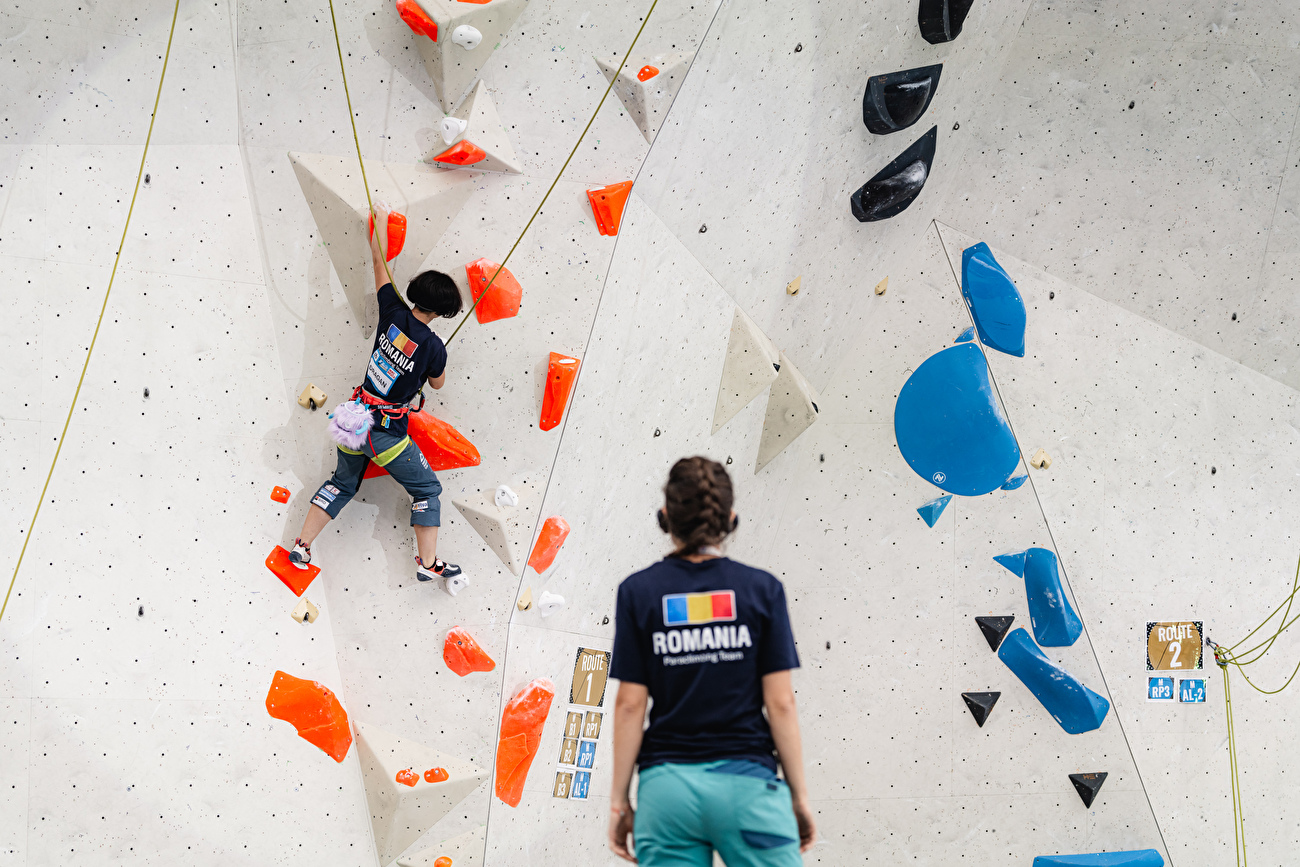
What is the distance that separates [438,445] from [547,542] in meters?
0.47

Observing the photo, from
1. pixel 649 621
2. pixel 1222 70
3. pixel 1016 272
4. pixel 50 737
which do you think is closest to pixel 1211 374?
pixel 1016 272

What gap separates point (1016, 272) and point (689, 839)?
287 centimetres

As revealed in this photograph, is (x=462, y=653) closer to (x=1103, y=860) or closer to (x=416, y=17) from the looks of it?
(x=416, y=17)

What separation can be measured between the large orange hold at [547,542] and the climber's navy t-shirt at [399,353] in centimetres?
63

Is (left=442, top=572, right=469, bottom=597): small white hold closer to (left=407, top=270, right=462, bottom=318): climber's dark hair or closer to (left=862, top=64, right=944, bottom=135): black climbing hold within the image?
(left=407, top=270, right=462, bottom=318): climber's dark hair

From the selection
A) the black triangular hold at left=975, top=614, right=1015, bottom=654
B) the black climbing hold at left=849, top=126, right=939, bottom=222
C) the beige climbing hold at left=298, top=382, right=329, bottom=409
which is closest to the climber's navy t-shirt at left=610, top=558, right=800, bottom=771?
the beige climbing hold at left=298, top=382, right=329, bottom=409

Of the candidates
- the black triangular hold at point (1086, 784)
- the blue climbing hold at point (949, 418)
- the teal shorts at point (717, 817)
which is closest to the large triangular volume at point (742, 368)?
the blue climbing hold at point (949, 418)

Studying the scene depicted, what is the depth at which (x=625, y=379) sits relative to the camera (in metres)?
2.97

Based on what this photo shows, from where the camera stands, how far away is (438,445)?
9.25 feet

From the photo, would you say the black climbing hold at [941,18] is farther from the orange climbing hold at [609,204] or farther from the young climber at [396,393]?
the young climber at [396,393]

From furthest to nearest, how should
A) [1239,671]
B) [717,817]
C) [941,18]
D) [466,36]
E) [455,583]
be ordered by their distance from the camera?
[1239,671] < [941,18] < [455,583] < [466,36] < [717,817]

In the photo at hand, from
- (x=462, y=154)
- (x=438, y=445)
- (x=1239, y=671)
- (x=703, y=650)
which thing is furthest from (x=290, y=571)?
(x=1239, y=671)

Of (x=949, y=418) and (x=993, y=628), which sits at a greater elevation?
(x=949, y=418)

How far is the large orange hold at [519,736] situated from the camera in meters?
2.92
